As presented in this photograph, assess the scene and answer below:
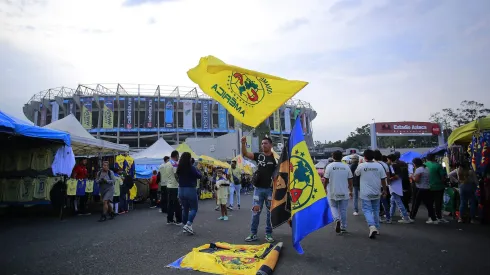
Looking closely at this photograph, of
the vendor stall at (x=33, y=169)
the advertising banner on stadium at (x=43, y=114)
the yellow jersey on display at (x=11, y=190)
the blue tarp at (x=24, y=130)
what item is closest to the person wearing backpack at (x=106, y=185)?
the vendor stall at (x=33, y=169)

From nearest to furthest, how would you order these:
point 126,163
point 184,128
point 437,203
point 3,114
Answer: point 3,114 → point 437,203 → point 126,163 → point 184,128

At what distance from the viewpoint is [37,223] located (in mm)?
8438

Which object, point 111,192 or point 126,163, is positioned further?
point 126,163

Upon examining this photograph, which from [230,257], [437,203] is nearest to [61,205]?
[230,257]

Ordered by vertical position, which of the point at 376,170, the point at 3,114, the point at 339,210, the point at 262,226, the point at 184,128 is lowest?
the point at 262,226

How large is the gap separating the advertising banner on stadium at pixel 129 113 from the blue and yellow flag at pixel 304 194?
149 feet

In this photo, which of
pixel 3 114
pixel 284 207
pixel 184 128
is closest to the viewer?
pixel 284 207

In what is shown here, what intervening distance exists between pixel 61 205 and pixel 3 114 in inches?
138

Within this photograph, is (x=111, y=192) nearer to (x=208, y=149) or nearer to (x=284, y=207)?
(x=284, y=207)

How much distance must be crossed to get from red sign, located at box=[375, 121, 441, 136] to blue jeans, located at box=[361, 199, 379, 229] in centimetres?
2302

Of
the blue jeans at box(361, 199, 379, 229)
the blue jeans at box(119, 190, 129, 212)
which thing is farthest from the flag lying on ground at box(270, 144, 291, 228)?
the blue jeans at box(119, 190, 129, 212)

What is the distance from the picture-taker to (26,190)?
9.73 meters

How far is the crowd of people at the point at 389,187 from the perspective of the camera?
6277 millimetres

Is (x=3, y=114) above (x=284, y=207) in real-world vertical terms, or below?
above
